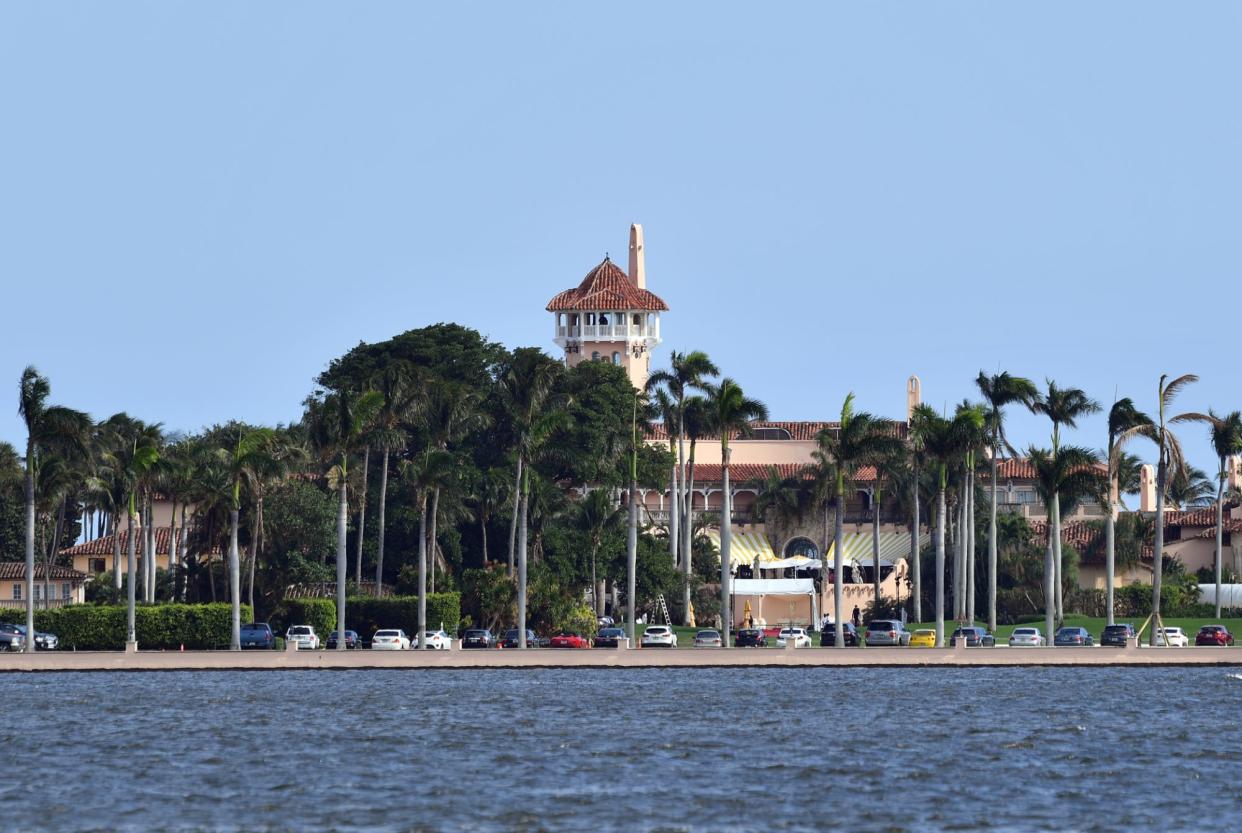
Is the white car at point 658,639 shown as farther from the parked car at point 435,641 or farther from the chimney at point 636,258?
the chimney at point 636,258

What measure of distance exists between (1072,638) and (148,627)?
1701 inches

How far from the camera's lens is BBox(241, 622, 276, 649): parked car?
109 meters

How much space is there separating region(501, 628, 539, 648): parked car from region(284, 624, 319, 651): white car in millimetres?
8972

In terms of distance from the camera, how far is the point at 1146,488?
568ft

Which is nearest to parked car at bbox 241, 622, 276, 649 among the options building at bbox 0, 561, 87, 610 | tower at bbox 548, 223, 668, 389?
building at bbox 0, 561, 87, 610

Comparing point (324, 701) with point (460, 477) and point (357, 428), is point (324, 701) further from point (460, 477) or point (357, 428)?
point (460, 477)

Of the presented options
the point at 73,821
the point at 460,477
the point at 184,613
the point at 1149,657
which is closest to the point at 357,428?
the point at 184,613

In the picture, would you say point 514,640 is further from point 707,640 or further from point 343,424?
point 343,424

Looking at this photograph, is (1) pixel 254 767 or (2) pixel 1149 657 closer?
(1) pixel 254 767

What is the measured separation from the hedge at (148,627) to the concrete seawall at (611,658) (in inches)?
429

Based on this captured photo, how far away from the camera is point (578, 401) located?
145 m

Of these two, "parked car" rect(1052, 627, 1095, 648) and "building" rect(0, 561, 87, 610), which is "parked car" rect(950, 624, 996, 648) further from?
"building" rect(0, 561, 87, 610)

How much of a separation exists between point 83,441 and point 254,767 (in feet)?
155

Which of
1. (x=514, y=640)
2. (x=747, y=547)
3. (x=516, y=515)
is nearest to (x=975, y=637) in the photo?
(x=514, y=640)
